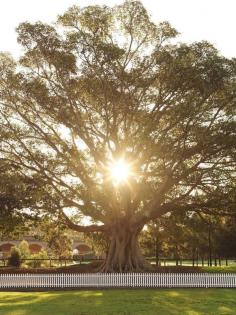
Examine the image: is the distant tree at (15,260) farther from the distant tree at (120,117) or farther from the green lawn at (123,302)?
the green lawn at (123,302)

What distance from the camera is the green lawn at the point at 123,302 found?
1825 centimetres

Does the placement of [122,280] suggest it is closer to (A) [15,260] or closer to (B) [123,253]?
(B) [123,253]

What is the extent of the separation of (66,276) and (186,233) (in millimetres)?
24715

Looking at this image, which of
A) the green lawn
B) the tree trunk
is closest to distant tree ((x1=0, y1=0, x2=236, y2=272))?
the tree trunk

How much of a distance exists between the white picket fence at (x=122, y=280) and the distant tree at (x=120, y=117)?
8.00 m

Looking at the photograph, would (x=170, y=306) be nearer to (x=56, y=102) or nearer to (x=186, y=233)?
(x=56, y=102)

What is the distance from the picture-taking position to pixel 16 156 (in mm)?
37406

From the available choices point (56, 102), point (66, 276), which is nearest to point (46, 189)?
point (56, 102)

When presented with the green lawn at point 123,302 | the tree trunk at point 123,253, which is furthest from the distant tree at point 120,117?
the green lawn at point 123,302

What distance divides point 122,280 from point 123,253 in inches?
371

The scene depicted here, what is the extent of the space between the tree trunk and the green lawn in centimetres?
1028

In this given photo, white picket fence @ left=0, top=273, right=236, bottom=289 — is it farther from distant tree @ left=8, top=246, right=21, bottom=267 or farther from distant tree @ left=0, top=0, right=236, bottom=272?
distant tree @ left=8, top=246, right=21, bottom=267

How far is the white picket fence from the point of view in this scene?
27766mm

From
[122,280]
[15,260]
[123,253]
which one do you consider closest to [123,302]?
[122,280]
